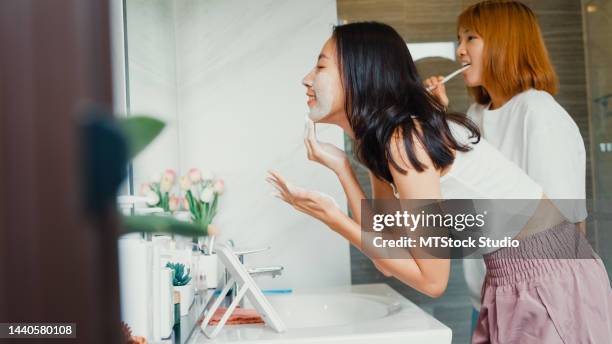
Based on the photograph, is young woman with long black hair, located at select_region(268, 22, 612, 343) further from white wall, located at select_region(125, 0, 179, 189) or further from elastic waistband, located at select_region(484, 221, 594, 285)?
white wall, located at select_region(125, 0, 179, 189)

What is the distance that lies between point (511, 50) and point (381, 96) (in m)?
0.53

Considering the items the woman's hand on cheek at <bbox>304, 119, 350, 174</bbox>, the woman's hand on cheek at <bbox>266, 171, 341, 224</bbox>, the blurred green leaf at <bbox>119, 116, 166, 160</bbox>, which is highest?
the woman's hand on cheek at <bbox>304, 119, 350, 174</bbox>

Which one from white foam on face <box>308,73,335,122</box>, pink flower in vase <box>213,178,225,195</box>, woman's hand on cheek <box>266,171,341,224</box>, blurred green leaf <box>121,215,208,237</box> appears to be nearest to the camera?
blurred green leaf <box>121,215,208,237</box>

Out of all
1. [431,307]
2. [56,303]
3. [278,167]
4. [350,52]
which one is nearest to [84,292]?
[56,303]

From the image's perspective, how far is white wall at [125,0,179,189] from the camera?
118 cm

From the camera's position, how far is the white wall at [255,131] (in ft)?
5.72

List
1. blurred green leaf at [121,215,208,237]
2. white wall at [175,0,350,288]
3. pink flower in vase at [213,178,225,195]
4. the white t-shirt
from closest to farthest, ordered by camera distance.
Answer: blurred green leaf at [121,215,208,237], the white t-shirt, pink flower in vase at [213,178,225,195], white wall at [175,0,350,288]

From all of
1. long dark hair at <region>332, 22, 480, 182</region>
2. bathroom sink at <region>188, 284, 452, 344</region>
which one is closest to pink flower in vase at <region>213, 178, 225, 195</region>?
bathroom sink at <region>188, 284, 452, 344</region>

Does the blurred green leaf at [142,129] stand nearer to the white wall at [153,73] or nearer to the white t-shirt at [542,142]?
the white wall at [153,73]

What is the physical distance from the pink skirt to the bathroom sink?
4.4 inches

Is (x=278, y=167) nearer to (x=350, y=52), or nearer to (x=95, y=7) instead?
(x=350, y=52)

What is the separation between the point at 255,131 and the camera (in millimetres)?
1749

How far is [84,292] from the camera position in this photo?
0.16 metres

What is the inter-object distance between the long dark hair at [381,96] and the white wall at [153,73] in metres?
0.38
